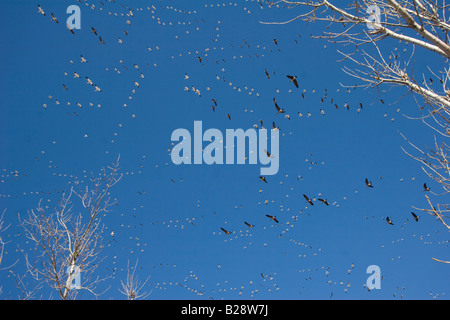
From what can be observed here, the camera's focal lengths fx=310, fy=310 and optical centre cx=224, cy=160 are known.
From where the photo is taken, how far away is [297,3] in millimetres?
3588

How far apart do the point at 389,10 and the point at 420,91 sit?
1.04 meters

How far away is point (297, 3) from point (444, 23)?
150cm
